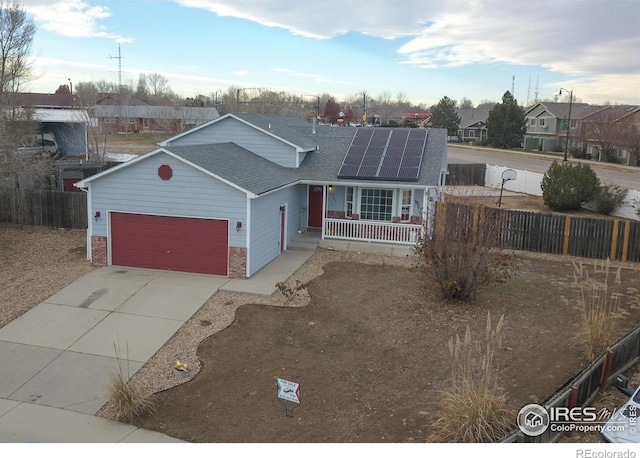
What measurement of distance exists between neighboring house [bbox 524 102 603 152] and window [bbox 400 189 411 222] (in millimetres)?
52089

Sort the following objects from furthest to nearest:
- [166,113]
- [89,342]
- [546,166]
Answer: [166,113], [546,166], [89,342]

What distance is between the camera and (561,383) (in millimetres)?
9508

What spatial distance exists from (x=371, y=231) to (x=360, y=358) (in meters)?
9.36

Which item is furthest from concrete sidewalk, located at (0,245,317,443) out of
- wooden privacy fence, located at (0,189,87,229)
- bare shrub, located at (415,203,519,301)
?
wooden privacy fence, located at (0,189,87,229)

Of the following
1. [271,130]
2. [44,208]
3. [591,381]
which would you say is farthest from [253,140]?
[591,381]

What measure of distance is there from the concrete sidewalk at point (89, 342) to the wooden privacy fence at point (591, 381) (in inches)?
214

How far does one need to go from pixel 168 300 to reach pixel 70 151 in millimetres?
36681

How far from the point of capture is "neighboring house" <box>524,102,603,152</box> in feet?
218

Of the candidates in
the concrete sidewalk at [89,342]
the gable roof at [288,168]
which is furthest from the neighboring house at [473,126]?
the concrete sidewalk at [89,342]

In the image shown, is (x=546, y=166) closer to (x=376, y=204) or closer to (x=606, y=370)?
Result: (x=376, y=204)

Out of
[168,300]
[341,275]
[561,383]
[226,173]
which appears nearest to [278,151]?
[226,173]

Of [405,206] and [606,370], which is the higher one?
[405,206]

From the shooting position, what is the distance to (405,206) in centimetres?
2008

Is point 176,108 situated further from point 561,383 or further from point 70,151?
point 561,383
